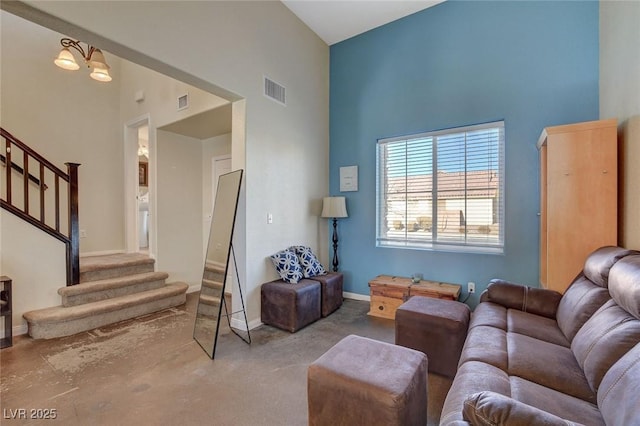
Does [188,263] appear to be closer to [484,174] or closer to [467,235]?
[467,235]

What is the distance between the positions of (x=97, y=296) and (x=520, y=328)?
445 centimetres

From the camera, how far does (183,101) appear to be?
402 cm

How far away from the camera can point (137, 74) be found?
4.84 metres

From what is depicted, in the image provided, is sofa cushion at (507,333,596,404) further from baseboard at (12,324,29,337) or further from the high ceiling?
baseboard at (12,324,29,337)

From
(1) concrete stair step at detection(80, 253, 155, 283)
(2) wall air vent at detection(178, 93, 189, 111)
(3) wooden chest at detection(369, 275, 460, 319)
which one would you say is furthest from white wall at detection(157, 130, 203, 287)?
(3) wooden chest at detection(369, 275, 460, 319)

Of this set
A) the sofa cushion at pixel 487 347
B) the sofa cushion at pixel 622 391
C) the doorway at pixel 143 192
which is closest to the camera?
the sofa cushion at pixel 622 391

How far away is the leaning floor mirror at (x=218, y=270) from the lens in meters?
2.71

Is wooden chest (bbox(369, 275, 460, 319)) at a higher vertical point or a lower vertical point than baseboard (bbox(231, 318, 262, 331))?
higher

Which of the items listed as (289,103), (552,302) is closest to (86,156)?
(289,103)

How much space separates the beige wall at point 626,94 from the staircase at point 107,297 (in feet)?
16.1

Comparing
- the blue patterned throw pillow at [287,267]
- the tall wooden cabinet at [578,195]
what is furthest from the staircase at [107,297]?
the tall wooden cabinet at [578,195]

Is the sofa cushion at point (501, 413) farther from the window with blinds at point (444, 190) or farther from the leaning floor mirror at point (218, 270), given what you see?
the window with blinds at point (444, 190)

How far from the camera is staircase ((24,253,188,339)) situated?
9.95ft

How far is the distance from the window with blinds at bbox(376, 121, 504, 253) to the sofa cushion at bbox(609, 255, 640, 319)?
5.84 feet
